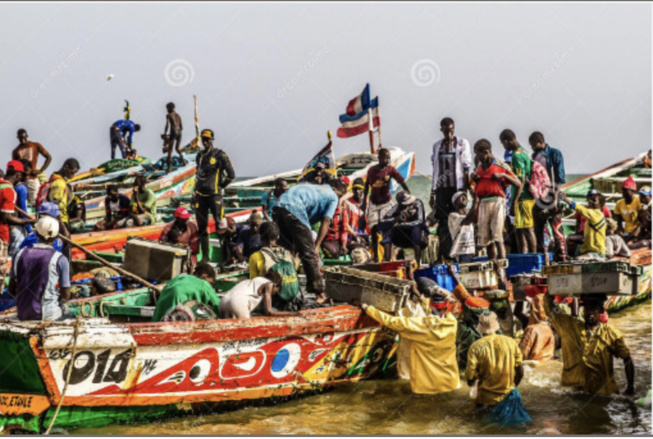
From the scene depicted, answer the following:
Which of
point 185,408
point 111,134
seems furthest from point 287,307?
point 111,134

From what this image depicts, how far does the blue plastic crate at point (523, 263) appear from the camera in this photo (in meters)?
11.6

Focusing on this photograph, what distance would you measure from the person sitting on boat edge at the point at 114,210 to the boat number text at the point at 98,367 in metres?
8.08

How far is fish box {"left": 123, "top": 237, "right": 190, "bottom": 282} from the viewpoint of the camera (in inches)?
421

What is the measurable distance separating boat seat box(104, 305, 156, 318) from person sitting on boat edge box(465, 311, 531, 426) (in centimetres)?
329

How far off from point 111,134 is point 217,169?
40.3 ft

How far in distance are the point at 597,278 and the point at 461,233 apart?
2.84m

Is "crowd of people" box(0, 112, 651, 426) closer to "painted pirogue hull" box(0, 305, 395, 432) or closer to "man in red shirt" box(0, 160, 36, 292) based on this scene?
"man in red shirt" box(0, 160, 36, 292)

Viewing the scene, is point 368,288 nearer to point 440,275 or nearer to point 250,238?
point 440,275

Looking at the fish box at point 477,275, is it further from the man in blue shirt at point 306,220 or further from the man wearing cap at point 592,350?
the man in blue shirt at point 306,220

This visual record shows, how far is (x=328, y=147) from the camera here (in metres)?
17.2

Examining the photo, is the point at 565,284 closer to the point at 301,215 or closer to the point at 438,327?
the point at 438,327

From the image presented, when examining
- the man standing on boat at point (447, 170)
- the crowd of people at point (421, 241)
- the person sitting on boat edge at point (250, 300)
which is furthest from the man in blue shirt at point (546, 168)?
the person sitting on boat edge at point (250, 300)

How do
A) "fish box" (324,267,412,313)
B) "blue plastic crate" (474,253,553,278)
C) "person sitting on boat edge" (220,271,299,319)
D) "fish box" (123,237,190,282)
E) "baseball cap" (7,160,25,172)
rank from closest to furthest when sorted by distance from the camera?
"person sitting on boat edge" (220,271,299,319) → "fish box" (324,267,412,313) → "fish box" (123,237,190,282) → "blue plastic crate" (474,253,553,278) → "baseball cap" (7,160,25,172)

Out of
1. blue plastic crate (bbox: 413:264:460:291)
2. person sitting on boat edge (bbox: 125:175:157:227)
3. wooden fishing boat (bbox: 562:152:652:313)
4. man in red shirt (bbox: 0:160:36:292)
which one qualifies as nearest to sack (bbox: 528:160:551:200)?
blue plastic crate (bbox: 413:264:460:291)
